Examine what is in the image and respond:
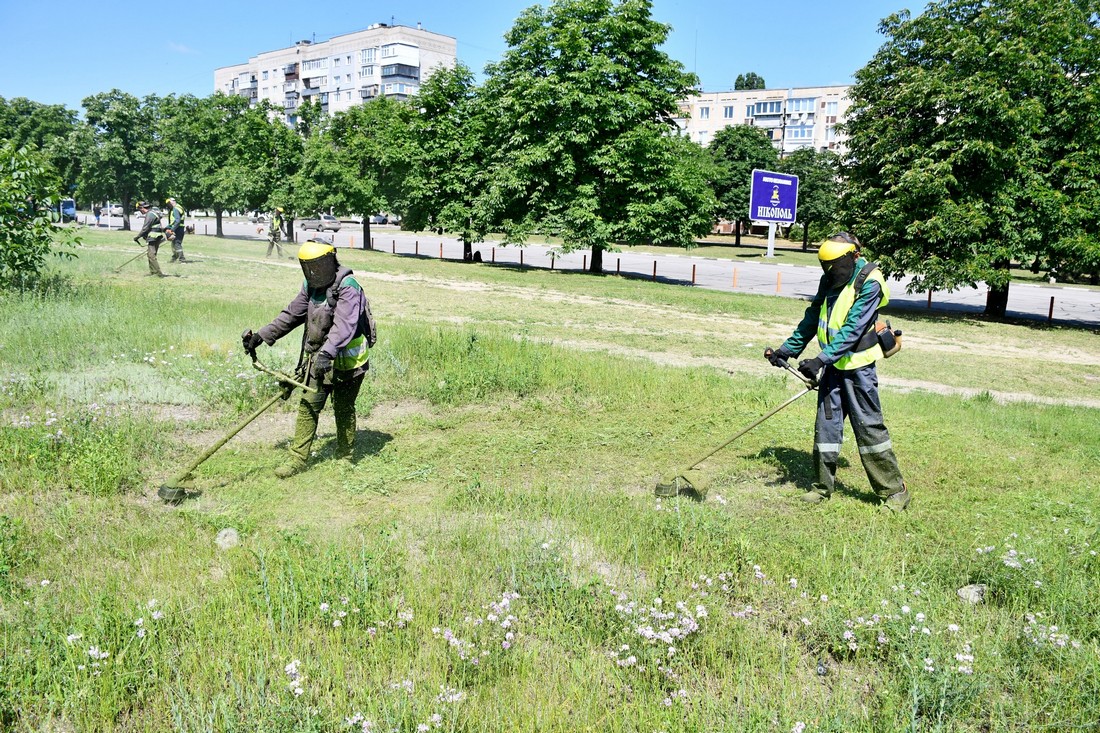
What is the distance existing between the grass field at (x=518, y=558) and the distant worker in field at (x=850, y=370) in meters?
0.30

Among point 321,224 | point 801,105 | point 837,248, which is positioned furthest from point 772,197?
point 801,105

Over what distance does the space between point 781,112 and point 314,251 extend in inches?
4062

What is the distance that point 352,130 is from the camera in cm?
4375

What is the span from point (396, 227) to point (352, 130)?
4108cm

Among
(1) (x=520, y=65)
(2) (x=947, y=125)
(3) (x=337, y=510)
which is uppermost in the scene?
(1) (x=520, y=65)

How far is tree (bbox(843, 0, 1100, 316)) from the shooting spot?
795 inches

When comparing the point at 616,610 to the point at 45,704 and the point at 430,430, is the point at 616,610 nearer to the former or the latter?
the point at 45,704

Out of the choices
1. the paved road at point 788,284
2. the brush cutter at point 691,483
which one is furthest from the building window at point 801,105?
the brush cutter at point 691,483

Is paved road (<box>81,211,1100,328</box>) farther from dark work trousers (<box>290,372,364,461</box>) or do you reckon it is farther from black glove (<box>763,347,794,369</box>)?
black glove (<box>763,347,794,369</box>)

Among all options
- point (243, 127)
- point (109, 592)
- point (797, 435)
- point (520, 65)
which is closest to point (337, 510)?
point (109, 592)

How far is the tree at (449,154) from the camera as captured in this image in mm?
36969

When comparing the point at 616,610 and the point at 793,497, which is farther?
the point at 793,497

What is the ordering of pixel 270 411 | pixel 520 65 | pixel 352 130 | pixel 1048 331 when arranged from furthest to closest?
pixel 352 130
pixel 520 65
pixel 1048 331
pixel 270 411

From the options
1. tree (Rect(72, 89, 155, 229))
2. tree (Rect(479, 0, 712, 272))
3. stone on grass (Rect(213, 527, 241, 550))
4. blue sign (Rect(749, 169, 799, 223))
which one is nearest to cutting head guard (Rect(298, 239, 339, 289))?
stone on grass (Rect(213, 527, 241, 550))
